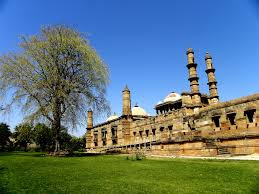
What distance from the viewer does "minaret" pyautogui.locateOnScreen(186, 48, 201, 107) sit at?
98.6 ft

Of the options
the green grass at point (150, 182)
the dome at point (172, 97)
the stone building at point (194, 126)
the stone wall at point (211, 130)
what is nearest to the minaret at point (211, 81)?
the stone building at point (194, 126)

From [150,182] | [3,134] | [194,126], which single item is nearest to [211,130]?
[194,126]

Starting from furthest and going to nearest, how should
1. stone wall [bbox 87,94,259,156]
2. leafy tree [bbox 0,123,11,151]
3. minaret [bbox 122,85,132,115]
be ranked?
leafy tree [bbox 0,123,11,151] < minaret [bbox 122,85,132,115] < stone wall [bbox 87,94,259,156]

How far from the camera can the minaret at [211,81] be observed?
32812mm

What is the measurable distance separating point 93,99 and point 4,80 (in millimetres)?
8045

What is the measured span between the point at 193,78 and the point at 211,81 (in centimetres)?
321

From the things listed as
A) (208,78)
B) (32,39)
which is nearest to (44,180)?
(32,39)

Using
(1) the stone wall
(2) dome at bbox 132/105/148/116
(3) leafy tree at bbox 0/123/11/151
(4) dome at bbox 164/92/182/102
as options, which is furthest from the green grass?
(3) leafy tree at bbox 0/123/11/151

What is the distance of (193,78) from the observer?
102ft

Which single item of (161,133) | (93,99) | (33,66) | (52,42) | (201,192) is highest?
(52,42)

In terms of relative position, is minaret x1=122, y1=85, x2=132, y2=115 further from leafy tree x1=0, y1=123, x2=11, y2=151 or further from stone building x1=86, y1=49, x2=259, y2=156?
leafy tree x1=0, y1=123, x2=11, y2=151

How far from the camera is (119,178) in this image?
10430mm

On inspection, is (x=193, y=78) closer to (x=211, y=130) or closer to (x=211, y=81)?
(x=211, y=81)

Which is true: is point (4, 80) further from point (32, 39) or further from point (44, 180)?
point (44, 180)
